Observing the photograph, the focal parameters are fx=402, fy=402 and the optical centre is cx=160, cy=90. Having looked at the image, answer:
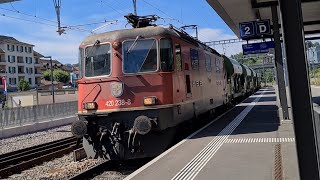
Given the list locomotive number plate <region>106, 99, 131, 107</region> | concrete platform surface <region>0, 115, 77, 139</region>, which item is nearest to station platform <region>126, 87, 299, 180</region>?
locomotive number plate <region>106, 99, 131, 107</region>

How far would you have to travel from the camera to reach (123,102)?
9984 millimetres

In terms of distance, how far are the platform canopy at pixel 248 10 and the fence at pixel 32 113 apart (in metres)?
12.4

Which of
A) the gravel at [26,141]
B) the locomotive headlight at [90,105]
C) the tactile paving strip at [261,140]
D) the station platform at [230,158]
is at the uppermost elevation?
the locomotive headlight at [90,105]

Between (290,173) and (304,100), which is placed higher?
(304,100)

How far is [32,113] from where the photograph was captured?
23922 millimetres

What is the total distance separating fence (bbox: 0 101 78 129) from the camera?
21.6 metres

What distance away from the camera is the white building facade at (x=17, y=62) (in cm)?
10144

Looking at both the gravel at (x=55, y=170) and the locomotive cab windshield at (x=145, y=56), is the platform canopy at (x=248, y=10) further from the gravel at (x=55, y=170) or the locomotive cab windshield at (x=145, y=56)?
the gravel at (x=55, y=170)

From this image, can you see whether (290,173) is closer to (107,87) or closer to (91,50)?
(107,87)

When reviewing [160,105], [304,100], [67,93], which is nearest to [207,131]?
[160,105]

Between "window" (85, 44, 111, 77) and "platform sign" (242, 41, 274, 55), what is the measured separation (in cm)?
845

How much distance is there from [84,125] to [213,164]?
3.69 meters

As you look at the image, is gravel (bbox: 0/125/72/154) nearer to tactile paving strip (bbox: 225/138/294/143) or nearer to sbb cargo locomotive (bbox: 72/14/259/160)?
sbb cargo locomotive (bbox: 72/14/259/160)

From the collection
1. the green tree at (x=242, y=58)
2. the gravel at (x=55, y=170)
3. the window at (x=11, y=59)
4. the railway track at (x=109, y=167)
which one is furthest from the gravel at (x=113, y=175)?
the window at (x=11, y=59)
